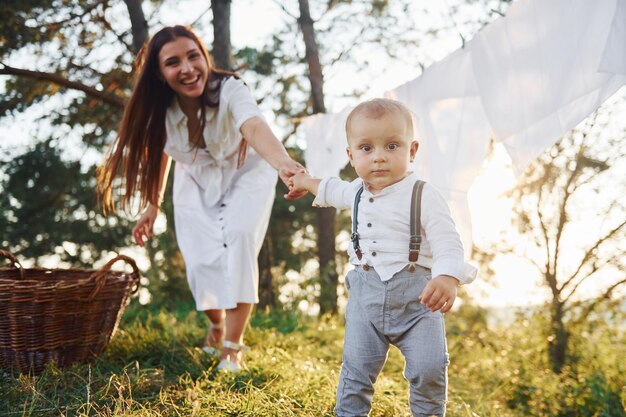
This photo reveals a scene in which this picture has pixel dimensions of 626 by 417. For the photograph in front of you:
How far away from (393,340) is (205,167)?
1.69m

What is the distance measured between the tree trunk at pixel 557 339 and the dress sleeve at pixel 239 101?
4245mm

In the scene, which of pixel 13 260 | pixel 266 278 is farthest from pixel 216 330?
pixel 266 278

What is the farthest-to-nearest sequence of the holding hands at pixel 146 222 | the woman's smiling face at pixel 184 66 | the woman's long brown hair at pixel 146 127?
the holding hands at pixel 146 222 < the woman's long brown hair at pixel 146 127 < the woman's smiling face at pixel 184 66

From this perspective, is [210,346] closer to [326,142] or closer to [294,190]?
[294,190]

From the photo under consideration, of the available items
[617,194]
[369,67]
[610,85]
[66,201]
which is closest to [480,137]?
[610,85]

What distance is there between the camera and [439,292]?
184 centimetres

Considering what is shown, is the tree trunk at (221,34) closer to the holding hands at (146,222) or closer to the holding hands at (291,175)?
the holding hands at (146,222)

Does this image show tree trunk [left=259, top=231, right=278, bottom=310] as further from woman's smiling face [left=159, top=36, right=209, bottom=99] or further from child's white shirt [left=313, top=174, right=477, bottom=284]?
child's white shirt [left=313, top=174, right=477, bottom=284]

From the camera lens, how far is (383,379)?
324 cm

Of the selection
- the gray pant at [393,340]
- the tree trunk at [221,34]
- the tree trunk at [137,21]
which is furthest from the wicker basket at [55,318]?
the tree trunk at [137,21]

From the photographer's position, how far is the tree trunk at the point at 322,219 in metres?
6.61

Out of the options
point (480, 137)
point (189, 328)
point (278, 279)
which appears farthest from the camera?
point (278, 279)

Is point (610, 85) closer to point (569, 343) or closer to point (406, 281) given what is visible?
point (406, 281)

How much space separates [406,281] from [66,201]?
9.88 m
